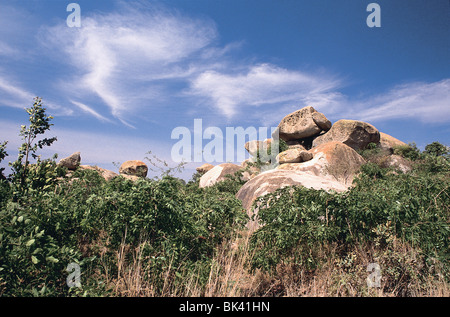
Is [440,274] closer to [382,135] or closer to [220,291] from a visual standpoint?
[220,291]

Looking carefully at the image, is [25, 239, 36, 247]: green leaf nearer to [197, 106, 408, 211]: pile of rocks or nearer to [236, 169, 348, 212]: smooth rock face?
[236, 169, 348, 212]: smooth rock face

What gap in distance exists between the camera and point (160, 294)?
3.60 m

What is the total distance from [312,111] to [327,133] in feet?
12.0

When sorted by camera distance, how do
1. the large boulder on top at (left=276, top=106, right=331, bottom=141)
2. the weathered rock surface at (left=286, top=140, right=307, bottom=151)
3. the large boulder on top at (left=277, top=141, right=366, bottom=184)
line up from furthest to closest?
the large boulder on top at (left=276, top=106, right=331, bottom=141), the weathered rock surface at (left=286, top=140, right=307, bottom=151), the large boulder on top at (left=277, top=141, right=366, bottom=184)

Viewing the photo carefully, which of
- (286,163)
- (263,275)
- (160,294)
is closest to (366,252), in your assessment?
(263,275)

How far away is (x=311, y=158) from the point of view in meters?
18.0

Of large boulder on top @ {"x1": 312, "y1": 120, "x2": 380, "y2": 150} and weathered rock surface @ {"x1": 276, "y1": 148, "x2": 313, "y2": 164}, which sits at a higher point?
large boulder on top @ {"x1": 312, "y1": 120, "x2": 380, "y2": 150}

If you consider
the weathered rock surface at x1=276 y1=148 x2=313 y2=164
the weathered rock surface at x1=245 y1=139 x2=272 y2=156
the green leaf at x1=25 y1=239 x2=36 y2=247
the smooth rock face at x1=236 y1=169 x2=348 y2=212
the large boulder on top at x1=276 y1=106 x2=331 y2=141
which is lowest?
the green leaf at x1=25 y1=239 x2=36 y2=247

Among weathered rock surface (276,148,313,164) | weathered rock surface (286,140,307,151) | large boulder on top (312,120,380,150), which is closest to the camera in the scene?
weathered rock surface (276,148,313,164)

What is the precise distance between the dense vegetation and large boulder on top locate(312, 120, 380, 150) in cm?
2513

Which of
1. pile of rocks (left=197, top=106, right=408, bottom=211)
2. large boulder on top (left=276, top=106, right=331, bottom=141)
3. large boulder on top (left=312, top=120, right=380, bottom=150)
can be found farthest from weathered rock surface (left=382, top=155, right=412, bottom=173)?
large boulder on top (left=276, top=106, right=331, bottom=141)

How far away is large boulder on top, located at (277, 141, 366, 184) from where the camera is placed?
15.6 metres

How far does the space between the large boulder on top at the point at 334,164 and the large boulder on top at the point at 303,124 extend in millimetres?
15409

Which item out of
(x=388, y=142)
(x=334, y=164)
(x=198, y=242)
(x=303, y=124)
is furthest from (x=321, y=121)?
(x=198, y=242)
